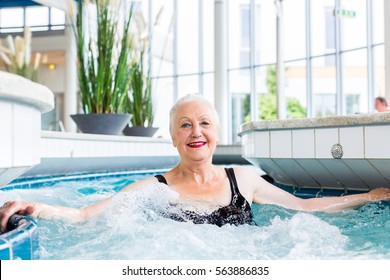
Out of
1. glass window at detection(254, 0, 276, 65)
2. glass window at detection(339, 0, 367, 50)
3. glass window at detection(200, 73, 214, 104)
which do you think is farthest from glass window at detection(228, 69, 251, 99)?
glass window at detection(339, 0, 367, 50)

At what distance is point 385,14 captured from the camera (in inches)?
297

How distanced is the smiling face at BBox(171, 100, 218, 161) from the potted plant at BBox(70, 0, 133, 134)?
2.79 metres

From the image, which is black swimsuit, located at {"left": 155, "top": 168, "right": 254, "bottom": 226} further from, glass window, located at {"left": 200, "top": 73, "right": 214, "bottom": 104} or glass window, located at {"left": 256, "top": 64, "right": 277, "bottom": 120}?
glass window, located at {"left": 256, "top": 64, "right": 277, "bottom": 120}

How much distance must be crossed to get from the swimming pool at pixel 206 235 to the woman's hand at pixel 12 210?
3.6 inches

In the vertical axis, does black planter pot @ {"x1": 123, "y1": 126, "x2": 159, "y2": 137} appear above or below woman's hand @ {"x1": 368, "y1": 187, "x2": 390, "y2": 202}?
above

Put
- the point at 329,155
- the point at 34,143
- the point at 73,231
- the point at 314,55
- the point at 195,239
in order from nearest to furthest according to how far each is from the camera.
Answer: the point at 34,143
the point at 195,239
the point at 73,231
the point at 329,155
the point at 314,55

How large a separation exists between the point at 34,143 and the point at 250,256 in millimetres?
688

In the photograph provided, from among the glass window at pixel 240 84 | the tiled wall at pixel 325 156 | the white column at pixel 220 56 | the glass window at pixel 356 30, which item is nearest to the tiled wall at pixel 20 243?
the tiled wall at pixel 325 156

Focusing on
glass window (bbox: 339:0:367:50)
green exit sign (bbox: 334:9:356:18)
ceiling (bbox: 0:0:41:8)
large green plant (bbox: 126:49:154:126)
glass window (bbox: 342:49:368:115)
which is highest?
ceiling (bbox: 0:0:41:8)

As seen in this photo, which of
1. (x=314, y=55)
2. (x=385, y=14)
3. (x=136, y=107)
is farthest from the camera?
(x=314, y=55)

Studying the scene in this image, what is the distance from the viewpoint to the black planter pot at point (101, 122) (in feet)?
16.5

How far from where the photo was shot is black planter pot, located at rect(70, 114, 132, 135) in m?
5.03
